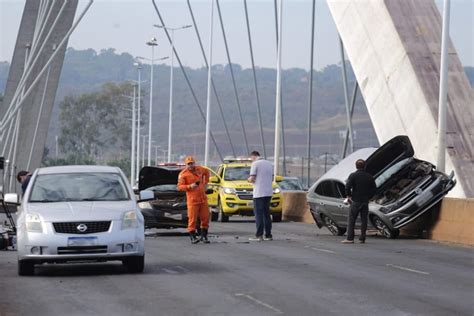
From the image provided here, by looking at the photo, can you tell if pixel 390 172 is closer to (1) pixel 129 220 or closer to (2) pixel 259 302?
(1) pixel 129 220

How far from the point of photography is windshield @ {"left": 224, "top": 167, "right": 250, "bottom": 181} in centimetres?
3919

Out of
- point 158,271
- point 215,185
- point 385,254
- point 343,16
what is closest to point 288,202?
point 215,185

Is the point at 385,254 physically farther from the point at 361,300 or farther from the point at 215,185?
the point at 215,185

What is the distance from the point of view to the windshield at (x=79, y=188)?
17406mm

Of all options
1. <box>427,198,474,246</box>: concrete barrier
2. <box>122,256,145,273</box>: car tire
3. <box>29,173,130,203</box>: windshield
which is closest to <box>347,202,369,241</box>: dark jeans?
<box>427,198,474,246</box>: concrete barrier

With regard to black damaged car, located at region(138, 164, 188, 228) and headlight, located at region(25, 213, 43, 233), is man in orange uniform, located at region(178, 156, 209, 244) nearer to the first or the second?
black damaged car, located at region(138, 164, 188, 228)

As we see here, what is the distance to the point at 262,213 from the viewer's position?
25.6 metres

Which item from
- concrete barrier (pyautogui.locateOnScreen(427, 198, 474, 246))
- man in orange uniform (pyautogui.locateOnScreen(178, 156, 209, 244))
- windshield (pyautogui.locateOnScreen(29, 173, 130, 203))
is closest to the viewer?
windshield (pyautogui.locateOnScreen(29, 173, 130, 203))

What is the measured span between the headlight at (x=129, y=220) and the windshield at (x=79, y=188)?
0.66 metres

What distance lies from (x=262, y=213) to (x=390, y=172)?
2866mm

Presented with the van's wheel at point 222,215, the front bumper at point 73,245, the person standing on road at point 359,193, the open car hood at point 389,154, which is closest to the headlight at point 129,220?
the front bumper at point 73,245

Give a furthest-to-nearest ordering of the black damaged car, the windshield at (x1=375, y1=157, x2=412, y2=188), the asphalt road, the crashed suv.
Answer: the black damaged car
the windshield at (x1=375, y1=157, x2=412, y2=188)
the crashed suv
the asphalt road

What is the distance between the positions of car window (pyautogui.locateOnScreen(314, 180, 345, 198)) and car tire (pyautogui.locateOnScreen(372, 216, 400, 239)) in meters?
1.04

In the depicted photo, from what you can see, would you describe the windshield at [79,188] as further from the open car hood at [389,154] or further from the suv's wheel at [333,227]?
the suv's wheel at [333,227]
